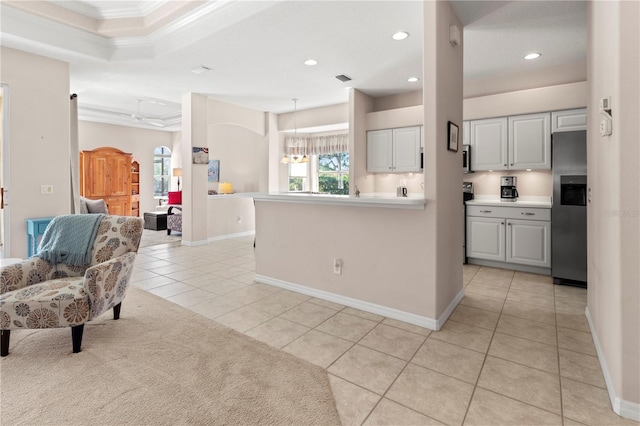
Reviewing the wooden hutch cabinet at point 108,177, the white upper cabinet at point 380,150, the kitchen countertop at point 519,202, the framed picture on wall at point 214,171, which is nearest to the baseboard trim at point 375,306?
the kitchen countertop at point 519,202

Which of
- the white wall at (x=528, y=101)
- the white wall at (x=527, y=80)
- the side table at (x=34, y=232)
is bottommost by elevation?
the side table at (x=34, y=232)

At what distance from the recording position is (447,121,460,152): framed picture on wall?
9.32ft

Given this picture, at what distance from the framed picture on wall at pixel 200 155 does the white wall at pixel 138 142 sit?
4.01 metres

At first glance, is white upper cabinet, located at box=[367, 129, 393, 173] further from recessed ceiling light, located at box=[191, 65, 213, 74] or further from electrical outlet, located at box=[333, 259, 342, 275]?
electrical outlet, located at box=[333, 259, 342, 275]

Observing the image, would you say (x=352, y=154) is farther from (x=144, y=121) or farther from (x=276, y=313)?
(x=144, y=121)

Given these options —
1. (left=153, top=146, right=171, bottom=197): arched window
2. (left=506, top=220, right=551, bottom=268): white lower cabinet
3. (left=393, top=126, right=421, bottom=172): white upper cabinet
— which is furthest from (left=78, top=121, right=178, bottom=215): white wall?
(left=506, top=220, right=551, bottom=268): white lower cabinet

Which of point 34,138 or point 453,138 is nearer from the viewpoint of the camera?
point 453,138

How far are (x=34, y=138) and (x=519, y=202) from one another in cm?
622

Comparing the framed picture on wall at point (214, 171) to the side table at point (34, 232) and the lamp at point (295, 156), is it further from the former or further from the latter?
the side table at point (34, 232)

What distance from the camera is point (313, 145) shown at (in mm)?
8094

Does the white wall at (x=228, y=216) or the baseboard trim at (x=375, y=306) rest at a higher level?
the white wall at (x=228, y=216)

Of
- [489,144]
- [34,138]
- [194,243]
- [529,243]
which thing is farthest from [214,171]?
[529,243]

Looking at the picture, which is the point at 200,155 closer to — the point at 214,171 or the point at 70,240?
the point at 214,171

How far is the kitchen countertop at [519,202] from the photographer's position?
4.13m
